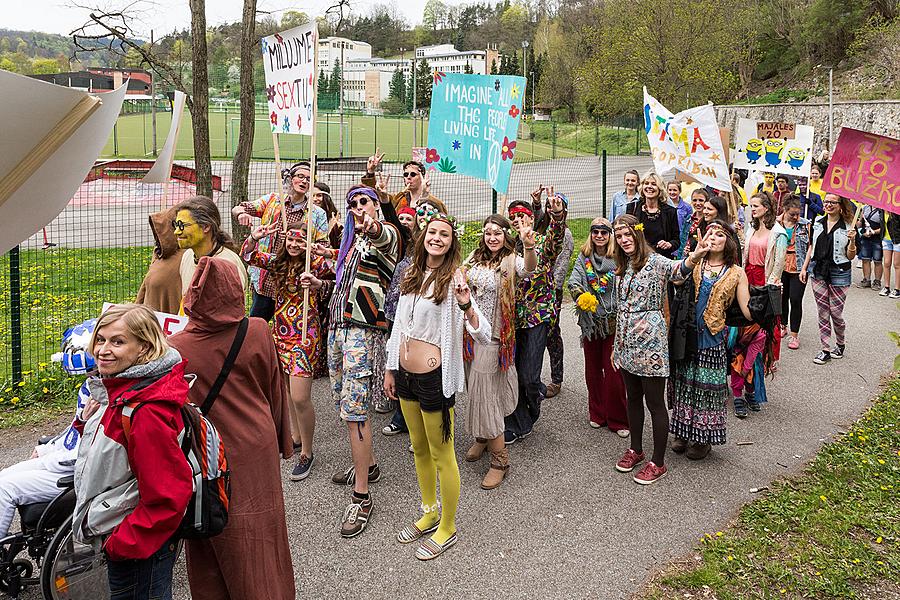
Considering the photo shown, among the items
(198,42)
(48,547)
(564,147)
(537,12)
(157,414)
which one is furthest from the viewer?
(537,12)

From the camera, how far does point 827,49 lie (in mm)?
44312

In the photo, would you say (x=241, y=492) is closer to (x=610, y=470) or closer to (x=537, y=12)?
(x=610, y=470)

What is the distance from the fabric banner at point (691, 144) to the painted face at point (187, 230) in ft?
18.0

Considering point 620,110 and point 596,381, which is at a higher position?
point 620,110

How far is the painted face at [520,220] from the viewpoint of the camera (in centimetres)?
534

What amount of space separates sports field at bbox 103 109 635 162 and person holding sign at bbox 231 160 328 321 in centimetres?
2515

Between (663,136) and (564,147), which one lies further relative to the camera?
(564,147)

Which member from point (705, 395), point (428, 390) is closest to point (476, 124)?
point (705, 395)

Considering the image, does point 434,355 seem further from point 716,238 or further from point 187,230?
point 716,238

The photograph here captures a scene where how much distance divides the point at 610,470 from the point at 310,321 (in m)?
2.42

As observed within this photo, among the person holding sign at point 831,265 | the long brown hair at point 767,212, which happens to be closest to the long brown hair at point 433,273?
the long brown hair at point 767,212

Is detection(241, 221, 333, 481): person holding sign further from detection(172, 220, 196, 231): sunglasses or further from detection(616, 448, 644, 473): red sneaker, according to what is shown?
detection(616, 448, 644, 473): red sneaker

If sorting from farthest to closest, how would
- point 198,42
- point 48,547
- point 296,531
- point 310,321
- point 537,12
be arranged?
point 537,12 → point 198,42 → point 310,321 → point 296,531 → point 48,547

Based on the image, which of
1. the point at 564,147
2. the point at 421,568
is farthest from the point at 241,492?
the point at 564,147
